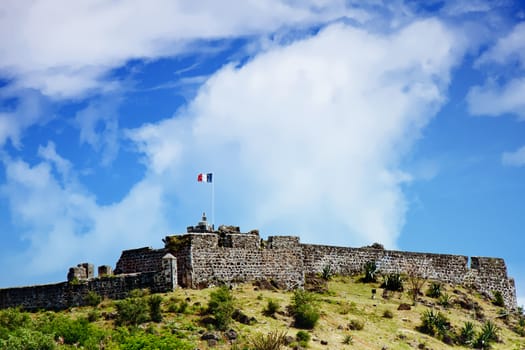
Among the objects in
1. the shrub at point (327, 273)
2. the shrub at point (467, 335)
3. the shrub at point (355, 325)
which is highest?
the shrub at point (327, 273)

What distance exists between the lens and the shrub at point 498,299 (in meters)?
55.0

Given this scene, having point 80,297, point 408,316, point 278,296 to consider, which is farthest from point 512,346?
point 80,297

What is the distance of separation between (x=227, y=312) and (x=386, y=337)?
8084 mm

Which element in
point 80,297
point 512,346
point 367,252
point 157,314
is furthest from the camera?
point 367,252

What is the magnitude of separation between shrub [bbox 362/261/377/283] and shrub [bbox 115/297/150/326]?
Result: 1576cm

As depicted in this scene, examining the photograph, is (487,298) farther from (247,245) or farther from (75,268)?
(75,268)

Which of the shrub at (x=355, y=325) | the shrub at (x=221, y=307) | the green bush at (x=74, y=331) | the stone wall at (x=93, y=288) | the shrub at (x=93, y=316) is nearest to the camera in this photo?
the green bush at (x=74, y=331)

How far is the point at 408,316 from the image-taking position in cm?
4606

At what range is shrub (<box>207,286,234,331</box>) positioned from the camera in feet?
130

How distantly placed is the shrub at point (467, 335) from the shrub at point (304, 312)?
8.36m

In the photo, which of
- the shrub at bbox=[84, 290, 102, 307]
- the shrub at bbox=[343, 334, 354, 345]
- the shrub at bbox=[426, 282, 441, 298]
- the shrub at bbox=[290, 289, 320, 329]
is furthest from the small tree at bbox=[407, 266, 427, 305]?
the shrub at bbox=[84, 290, 102, 307]

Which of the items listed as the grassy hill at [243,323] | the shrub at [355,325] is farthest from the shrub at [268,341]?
the shrub at [355,325]

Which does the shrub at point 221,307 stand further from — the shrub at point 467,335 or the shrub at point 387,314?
the shrub at point 467,335

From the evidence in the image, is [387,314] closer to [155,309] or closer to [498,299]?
[155,309]
